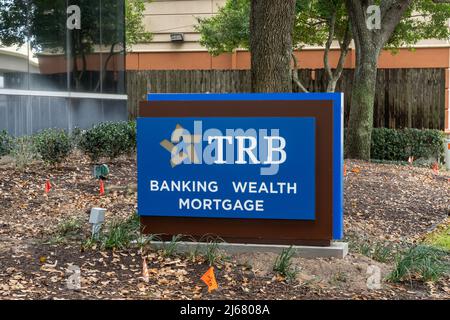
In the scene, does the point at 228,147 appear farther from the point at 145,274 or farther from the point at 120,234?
the point at 145,274

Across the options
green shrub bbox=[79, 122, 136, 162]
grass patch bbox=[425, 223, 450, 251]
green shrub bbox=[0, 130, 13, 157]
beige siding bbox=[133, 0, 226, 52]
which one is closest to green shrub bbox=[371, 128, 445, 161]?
green shrub bbox=[79, 122, 136, 162]

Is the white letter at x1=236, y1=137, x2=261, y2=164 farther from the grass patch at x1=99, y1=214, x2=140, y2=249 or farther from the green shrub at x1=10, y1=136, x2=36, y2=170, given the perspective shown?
the green shrub at x1=10, y1=136, x2=36, y2=170

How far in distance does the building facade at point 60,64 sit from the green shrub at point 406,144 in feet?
22.7

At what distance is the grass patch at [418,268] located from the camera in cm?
689

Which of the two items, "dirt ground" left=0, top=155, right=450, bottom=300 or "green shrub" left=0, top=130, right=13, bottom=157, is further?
"green shrub" left=0, top=130, right=13, bottom=157

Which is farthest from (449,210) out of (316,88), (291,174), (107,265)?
(316,88)

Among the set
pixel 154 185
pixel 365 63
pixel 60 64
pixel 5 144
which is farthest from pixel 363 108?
pixel 154 185

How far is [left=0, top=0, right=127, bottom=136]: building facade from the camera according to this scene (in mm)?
14047

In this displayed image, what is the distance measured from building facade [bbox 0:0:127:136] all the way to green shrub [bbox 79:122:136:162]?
180 cm

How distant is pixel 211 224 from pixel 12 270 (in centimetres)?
193

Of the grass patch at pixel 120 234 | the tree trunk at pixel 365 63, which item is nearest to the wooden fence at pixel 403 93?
the tree trunk at pixel 365 63

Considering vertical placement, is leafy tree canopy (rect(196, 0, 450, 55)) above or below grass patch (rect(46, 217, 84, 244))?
above

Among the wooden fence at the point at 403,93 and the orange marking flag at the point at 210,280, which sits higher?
the wooden fence at the point at 403,93

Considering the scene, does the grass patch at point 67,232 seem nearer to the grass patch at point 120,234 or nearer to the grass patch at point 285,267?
the grass patch at point 120,234
